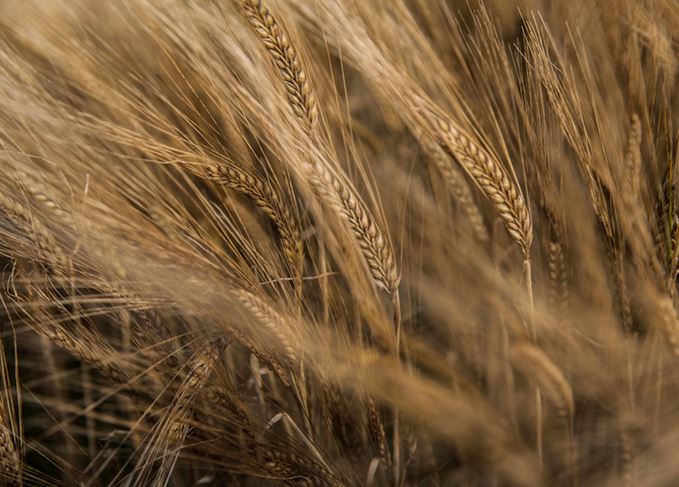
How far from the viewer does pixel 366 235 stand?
0.61m

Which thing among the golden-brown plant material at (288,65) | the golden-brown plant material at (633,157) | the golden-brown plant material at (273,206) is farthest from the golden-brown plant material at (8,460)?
the golden-brown plant material at (633,157)

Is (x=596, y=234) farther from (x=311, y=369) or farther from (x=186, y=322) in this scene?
(x=186, y=322)

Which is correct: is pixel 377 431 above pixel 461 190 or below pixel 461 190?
Result: below

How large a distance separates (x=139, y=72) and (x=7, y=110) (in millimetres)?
171

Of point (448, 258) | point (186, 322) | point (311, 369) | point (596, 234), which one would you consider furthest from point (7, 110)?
point (596, 234)

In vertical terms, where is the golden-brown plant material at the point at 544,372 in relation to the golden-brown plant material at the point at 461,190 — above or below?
below

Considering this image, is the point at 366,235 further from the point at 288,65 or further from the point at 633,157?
the point at 633,157

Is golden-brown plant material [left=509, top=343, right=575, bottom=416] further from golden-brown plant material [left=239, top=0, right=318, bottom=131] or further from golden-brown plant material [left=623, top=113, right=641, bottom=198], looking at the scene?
golden-brown plant material [left=239, top=0, right=318, bottom=131]

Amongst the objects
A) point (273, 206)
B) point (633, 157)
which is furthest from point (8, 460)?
point (633, 157)

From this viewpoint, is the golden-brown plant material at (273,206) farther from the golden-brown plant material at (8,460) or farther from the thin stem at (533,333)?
the golden-brown plant material at (8,460)

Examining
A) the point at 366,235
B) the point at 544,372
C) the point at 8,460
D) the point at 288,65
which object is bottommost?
the point at 8,460

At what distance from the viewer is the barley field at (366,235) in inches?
24.0

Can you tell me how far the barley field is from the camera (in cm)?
61

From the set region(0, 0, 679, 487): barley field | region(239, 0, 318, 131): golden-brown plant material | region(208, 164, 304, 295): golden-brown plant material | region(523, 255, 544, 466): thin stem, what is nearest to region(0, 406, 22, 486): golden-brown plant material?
region(0, 0, 679, 487): barley field
